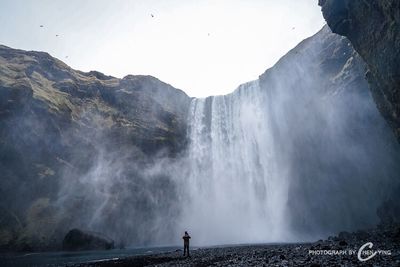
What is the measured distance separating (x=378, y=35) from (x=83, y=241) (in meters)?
54.9

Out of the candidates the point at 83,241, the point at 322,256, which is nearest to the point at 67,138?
the point at 83,241

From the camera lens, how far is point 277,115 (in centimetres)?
7644

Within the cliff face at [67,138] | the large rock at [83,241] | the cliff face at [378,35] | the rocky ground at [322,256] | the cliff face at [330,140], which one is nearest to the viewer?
the rocky ground at [322,256]

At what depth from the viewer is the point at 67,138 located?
7644cm

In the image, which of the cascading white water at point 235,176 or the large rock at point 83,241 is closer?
the large rock at point 83,241

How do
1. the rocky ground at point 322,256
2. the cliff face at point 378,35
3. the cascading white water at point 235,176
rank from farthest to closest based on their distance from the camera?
the cascading white water at point 235,176 → the cliff face at point 378,35 → the rocky ground at point 322,256

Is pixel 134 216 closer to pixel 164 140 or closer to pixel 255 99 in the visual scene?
pixel 164 140

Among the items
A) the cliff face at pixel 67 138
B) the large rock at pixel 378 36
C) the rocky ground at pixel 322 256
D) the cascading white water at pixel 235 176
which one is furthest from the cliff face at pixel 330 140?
the cliff face at pixel 67 138

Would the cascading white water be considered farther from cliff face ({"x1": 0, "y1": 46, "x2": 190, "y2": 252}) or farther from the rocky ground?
the rocky ground

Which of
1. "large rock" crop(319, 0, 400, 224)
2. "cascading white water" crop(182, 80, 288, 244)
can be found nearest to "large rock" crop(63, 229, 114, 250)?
"cascading white water" crop(182, 80, 288, 244)

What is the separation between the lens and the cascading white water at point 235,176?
6819 cm

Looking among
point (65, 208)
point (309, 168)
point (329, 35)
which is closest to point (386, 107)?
point (309, 168)

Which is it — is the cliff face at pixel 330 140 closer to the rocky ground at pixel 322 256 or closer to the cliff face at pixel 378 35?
the cliff face at pixel 378 35

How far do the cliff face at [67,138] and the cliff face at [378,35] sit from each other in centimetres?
5611
